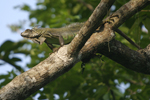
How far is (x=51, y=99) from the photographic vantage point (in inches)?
190

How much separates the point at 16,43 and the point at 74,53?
3625 millimetres

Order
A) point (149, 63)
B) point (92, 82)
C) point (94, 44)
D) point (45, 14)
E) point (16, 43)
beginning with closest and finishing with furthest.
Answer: point (94, 44)
point (149, 63)
point (92, 82)
point (16, 43)
point (45, 14)

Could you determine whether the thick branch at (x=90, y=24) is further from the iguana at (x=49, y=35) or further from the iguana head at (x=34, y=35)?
the iguana head at (x=34, y=35)

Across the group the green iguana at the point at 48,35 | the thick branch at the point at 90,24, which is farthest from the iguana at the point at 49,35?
the thick branch at the point at 90,24

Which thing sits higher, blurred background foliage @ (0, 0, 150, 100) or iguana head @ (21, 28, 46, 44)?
iguana head @ (21, 28, 46, 44)

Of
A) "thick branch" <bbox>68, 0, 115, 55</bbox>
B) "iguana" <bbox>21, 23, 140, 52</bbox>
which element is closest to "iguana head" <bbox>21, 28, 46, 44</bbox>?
"iguana" <bbox>21, 23, 140, 52</bbox>

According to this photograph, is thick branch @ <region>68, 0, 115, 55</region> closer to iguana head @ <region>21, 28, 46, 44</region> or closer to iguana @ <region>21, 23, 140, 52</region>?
iguana @ <region>21, 23, 140, 52</region>

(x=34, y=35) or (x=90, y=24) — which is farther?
(x=34, y=35)

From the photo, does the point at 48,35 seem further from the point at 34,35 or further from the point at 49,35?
the point at 34,35

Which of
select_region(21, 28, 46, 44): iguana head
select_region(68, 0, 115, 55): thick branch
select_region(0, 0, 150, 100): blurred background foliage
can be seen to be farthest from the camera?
select_region(0, 0, 150, 100): blurred background foliage

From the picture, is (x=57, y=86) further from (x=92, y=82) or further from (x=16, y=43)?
(x=16, y=43)

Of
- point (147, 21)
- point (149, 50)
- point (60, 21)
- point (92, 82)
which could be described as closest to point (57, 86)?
point (92, 82)

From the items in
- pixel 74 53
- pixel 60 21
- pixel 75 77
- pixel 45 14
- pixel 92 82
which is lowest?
pixel 92 82

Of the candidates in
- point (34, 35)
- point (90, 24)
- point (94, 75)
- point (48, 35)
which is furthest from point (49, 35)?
point (94, 75)
